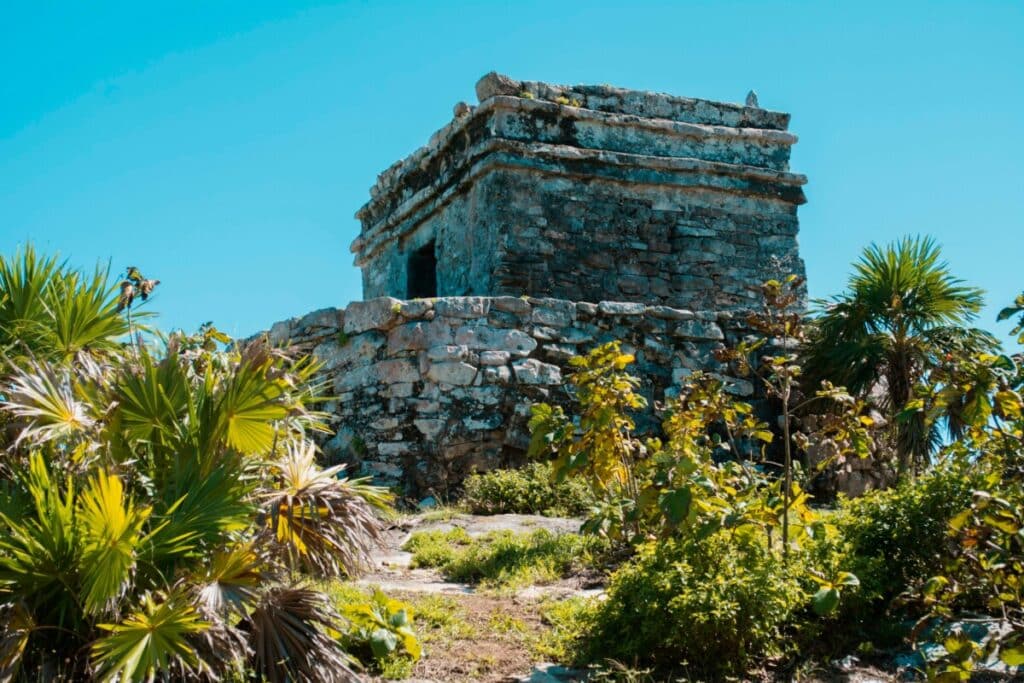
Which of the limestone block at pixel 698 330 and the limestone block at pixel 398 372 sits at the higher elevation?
the limestone block at pixel 698 330

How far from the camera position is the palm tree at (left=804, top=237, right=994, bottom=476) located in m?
8.75

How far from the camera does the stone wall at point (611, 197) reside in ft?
34.7

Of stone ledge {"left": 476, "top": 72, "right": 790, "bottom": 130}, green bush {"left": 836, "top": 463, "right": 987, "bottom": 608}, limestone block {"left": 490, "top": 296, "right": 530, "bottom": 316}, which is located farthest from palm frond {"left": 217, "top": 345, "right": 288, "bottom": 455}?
stone ledge {"left": 476, "top": 72, "right": 790, "bottom": 130}

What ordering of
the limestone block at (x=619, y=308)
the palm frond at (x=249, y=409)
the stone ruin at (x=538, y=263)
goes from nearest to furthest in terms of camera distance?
the palm frond at (x=249, y=409)
the stone ruin at (x=538, y=263)
the limestone block at (x=619, y=308)

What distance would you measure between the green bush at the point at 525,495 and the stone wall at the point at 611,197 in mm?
2683

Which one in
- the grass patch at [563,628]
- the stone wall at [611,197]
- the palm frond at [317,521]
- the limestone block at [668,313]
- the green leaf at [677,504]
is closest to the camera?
the palm frond at [317,521]

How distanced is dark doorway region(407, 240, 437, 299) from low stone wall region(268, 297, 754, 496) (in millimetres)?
3100

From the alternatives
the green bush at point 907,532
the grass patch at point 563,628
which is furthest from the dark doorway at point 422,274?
the green bush at point 907,532

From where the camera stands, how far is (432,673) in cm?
461

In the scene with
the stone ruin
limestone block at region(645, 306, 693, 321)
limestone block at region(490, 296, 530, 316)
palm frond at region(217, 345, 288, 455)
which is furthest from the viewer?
limestone block at region(645, 306, 693, 321)

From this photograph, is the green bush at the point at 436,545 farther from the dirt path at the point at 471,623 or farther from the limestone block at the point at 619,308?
the limestone block at the point at 619,308

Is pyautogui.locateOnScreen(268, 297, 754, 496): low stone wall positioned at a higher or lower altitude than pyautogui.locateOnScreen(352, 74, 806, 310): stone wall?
lower

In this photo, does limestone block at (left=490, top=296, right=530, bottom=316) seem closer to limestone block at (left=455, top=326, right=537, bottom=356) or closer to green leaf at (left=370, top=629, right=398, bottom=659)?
limestone block at (left=455, top=326, right=537, bottom=356)

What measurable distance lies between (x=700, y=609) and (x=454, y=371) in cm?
450
